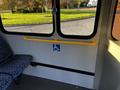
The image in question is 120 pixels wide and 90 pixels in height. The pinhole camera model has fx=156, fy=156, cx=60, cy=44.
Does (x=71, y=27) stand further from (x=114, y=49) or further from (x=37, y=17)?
(x=114, y=49)

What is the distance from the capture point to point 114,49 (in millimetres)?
1917

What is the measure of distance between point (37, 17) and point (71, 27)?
1.93ft

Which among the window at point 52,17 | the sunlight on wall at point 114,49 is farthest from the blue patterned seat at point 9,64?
the sunlight on wall at point 114,49

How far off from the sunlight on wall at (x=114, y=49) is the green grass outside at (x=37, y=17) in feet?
1.70

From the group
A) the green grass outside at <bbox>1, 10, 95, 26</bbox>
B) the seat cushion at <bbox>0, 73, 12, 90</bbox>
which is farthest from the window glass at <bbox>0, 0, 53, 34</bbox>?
the seat cushion at <bbox>0, 73, 12, 90</bbox>

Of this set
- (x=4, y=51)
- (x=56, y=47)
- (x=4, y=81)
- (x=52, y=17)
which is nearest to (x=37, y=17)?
(x=52, y=17)

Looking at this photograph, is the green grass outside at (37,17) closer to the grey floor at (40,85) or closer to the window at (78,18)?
the window at (78,18)

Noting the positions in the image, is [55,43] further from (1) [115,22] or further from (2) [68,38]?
(1) [115,22]

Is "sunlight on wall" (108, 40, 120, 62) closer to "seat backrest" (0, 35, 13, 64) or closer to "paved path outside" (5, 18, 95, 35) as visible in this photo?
"paved path outside" (5, 18, 95, 35)

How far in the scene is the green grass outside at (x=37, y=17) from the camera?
7.68 feet

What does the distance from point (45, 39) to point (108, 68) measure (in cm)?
112

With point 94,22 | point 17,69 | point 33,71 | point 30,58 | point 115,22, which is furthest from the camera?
point 33,71

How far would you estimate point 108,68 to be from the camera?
2.15 meters

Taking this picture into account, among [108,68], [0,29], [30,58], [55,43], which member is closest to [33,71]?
[30,58]
